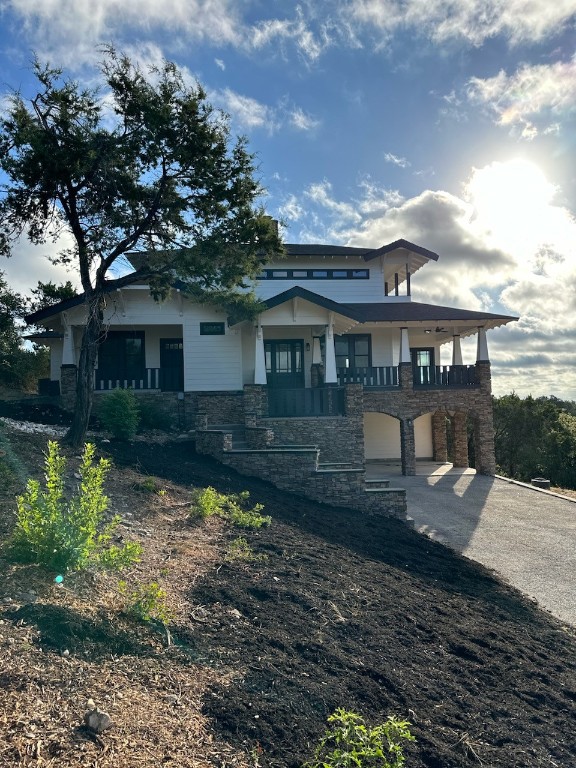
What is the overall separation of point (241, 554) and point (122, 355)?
14670 mm

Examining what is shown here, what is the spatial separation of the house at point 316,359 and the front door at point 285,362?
0.04 m

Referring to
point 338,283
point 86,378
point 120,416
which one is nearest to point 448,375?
point 338,283

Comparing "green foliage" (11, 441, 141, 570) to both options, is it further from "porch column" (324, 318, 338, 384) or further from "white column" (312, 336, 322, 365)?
"white column" (312, 336, 322, 365)

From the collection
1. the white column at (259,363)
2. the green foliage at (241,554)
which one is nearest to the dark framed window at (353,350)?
the white column at (259,363)

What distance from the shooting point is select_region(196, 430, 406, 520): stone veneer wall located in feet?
33.8

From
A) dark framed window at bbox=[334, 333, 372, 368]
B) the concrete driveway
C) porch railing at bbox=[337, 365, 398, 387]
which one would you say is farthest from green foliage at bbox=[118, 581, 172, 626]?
dark framed window at bbox=[334, 333, 372, 368]

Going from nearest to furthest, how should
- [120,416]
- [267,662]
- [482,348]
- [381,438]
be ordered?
[267,662] → [120,416] → [482,348] → [381,438]

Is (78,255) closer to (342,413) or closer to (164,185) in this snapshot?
(164,185)

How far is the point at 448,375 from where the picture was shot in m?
18.4

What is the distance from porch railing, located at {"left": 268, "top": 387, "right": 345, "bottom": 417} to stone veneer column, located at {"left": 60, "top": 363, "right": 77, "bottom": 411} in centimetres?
629

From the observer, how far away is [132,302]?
56.0 feet

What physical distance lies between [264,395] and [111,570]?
9923mm

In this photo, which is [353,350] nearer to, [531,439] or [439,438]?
[439,438]

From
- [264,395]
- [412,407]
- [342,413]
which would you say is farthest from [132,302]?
[412,407]
